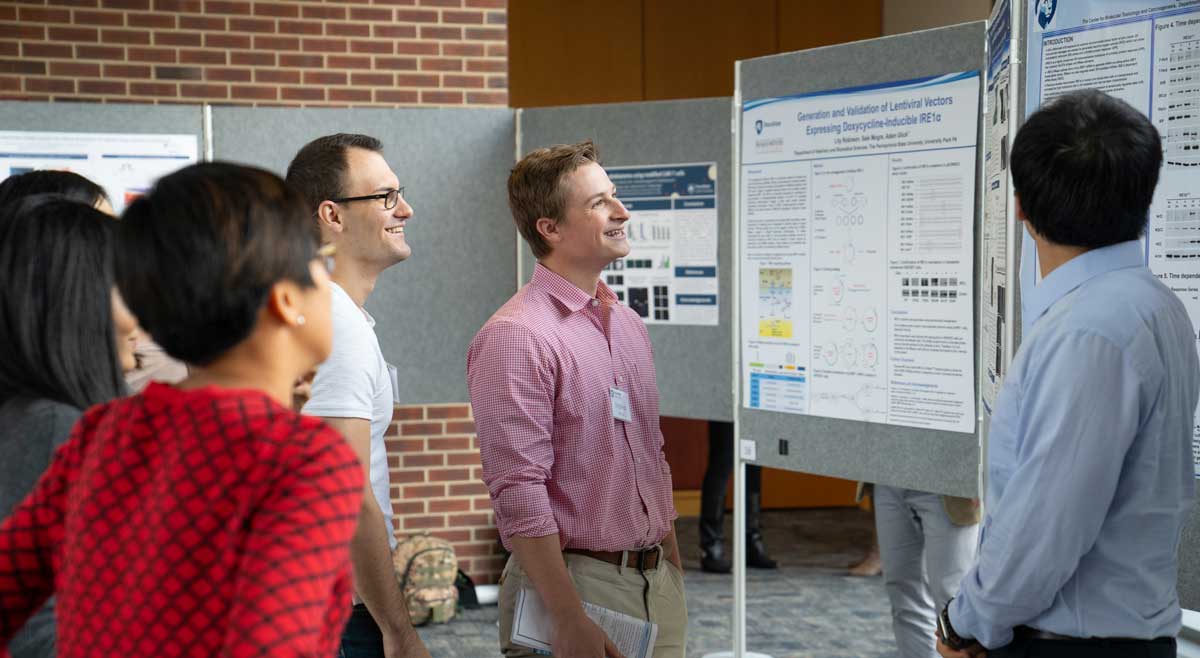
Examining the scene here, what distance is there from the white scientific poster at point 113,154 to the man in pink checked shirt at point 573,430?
239 cm

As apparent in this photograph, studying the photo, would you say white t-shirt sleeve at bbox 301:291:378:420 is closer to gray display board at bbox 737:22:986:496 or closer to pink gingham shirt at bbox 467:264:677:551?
pink gingham shirt at bbox 467:264:677:551

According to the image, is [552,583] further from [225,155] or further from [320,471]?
[225,155]

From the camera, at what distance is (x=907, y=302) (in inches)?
116

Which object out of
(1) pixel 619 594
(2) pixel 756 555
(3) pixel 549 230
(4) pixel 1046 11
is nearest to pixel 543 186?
(3) pixel 549 230

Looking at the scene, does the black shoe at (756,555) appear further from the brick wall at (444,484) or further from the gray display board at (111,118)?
the gray display board at (111,118)

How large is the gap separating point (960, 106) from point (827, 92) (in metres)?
0.43

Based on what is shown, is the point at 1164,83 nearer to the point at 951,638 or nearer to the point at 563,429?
the point at 951,638

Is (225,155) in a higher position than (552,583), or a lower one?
higher

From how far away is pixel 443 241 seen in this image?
14.5 ft

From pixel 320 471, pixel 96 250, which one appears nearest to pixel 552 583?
pixel 96 250

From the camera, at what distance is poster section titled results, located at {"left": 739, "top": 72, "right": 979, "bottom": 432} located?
2.80m

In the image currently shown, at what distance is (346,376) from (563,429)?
0.49 metres

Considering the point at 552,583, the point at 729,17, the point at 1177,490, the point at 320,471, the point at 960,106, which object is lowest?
the point at 552,583

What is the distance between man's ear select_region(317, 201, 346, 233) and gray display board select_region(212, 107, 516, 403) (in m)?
2.28
